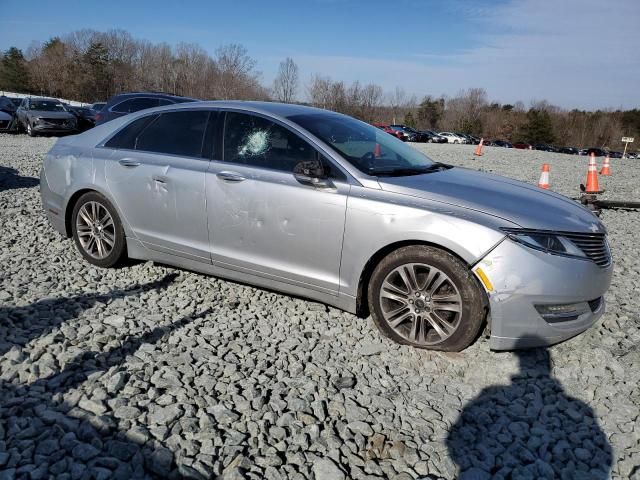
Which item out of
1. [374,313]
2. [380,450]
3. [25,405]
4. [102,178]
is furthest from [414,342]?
[102,178]

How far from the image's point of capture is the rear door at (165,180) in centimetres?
405

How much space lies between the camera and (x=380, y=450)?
243 cm

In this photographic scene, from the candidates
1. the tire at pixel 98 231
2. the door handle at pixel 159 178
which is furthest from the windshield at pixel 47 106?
the door handle at pixel 159 178

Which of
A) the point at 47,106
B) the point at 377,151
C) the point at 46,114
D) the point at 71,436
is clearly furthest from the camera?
the point at 47,106

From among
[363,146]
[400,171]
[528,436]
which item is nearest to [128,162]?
[363,146]

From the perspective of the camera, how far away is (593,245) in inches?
130

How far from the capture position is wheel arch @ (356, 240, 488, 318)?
325 centimetres

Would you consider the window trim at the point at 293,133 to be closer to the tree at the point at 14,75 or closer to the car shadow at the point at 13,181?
the car shadow at the point at 13,181

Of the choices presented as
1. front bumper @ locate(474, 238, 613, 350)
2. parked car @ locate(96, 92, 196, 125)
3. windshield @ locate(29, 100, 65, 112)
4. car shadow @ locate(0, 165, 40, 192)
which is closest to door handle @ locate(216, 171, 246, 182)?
front bumper @ locate(474, 238, 613, 350)

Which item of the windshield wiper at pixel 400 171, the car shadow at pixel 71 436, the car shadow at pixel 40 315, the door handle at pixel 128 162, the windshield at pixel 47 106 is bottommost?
the car shadow at pixel 40 315

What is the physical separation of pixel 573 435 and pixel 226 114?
3.34 meters

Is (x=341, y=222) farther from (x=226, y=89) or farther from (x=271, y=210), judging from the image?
(x=226, y=89)

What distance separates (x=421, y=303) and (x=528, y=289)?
68 cm

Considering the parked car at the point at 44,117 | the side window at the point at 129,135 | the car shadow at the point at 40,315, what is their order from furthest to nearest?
the parked car at the point at 44,117
the side window at the point at 129,135
the car shadow at the point at 40,315
